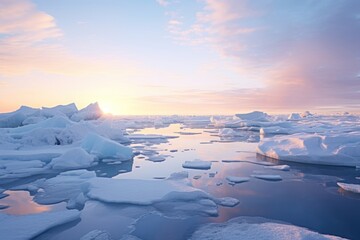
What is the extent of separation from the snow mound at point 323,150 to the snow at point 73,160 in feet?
27.0

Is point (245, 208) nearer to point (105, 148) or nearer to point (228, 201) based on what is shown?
point (228, 201)

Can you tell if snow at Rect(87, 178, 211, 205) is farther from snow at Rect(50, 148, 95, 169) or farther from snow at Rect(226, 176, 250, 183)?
snow at Rect(50, 148, 95, 169)

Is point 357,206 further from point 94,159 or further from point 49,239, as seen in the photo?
point 94,159

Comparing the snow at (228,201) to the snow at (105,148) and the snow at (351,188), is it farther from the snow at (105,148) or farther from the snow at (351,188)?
the snow at (105,148)

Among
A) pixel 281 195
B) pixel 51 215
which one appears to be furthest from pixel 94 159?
pixel 281 195

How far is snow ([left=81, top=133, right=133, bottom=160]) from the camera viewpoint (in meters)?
11.9

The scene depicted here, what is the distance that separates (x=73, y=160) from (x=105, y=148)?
192 centimetres

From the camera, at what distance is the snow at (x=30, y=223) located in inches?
159

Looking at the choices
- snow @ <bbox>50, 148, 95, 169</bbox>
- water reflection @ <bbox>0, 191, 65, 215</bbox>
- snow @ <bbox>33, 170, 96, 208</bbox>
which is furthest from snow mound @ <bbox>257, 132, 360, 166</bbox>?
water reflection @ <bbox>0, 191, 65, 215</bbox>

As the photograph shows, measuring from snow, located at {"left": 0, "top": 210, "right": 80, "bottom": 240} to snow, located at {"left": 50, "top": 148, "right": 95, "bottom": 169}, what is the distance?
16.9ft

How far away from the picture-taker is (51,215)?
15.8ft

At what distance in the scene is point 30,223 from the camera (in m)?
4.47

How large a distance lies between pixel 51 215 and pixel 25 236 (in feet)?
2.73

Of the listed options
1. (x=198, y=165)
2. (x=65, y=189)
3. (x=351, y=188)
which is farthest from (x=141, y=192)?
(x=351, y=188)
